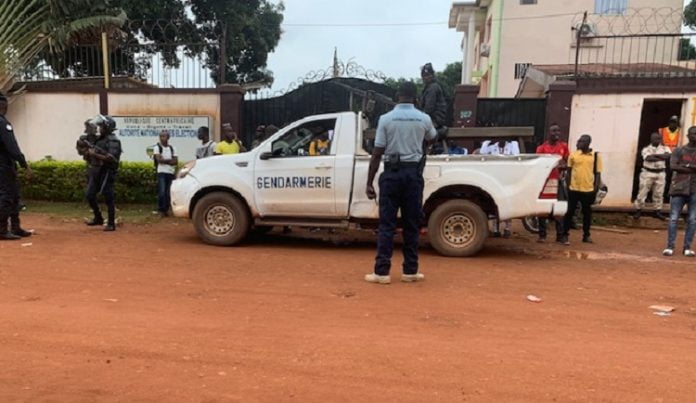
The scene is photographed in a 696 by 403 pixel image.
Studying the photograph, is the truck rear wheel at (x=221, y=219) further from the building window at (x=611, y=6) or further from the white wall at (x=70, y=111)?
the building window at (x=611, y=6)

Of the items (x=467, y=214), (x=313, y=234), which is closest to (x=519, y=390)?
(x=467, y=214)

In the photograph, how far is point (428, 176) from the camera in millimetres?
7055

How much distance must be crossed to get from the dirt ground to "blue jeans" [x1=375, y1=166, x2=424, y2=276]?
10.9 inches

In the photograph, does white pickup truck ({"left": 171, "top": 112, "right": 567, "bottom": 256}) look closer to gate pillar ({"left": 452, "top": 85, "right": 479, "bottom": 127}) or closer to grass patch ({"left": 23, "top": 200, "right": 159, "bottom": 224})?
grass patch ({"left": 23, "top": 200, "right": 159, "bottom": 224})

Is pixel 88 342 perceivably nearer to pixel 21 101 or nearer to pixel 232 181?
pixel 232 181

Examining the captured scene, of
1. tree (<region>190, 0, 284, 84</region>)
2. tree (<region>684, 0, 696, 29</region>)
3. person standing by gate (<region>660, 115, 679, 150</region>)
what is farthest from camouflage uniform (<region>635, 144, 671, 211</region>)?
tree (<region>684, 0, 696, 29</region>)

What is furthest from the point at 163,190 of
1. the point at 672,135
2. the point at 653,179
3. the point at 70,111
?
the point at 672,135

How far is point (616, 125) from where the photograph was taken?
35.5 feet

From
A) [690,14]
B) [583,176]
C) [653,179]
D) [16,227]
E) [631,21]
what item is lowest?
[16,227]

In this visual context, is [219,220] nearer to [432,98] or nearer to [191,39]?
[432,98]

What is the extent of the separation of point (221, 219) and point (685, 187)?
20.6 ft

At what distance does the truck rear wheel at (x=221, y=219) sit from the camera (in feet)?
24.8

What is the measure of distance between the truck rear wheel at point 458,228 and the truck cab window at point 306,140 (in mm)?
1751

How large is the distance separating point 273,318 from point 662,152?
8.88m
